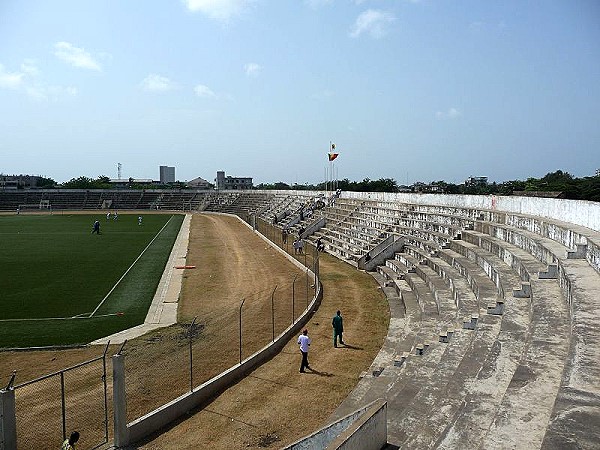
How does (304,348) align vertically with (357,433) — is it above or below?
below

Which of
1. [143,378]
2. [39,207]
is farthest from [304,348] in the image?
[39,207]

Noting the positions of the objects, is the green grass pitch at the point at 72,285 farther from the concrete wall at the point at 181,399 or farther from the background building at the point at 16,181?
the background building at the point at 16,181

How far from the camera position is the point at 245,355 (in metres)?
13.9

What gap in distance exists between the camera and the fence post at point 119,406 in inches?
370

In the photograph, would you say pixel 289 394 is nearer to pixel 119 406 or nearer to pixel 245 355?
Answer: pixel 245 355

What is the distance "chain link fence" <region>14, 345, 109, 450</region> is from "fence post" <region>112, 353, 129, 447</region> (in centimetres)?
19

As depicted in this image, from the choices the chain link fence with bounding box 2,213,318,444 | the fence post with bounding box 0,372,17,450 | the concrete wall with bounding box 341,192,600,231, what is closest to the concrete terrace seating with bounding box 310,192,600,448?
the concrete wall with bounding box 341,192,600,231

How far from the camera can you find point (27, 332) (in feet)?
52.2

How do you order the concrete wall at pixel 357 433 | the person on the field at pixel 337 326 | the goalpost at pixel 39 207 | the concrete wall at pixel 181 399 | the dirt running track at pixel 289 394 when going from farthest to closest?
the goalpost at pixel 39 207, the person on the field at pixel 337 326, the dirt running track at pixel 289 394, the concrete wall at pixel 181 399, the concrete wall at pixel 357 433

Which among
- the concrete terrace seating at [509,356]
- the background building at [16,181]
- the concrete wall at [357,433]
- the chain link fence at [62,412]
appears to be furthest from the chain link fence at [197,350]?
the background building at [16,181]

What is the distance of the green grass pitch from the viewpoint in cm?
1636

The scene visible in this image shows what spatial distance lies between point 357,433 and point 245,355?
780 centimetres

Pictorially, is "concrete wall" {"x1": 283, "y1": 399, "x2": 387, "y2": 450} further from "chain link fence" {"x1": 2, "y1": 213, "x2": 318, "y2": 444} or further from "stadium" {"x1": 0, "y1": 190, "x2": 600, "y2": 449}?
"chain link fence" {"x1": 2, "y1": 213, "x2": 318, "y2": 444}

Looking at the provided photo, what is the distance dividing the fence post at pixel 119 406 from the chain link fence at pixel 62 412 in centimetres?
19
